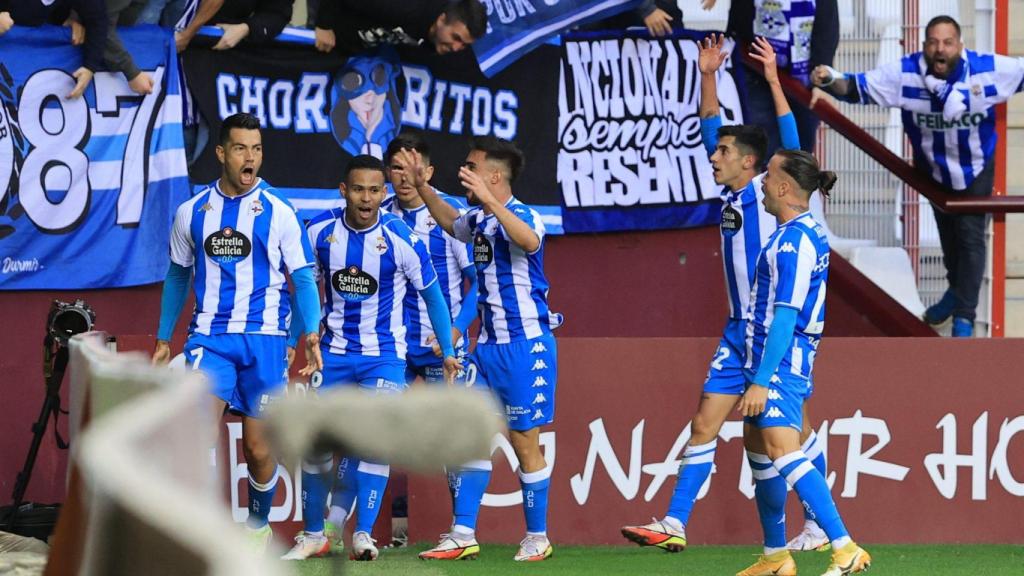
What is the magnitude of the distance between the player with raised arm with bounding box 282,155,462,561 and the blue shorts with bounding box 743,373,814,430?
1.77 m

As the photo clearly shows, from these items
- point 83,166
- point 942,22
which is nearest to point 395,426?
point 83,166

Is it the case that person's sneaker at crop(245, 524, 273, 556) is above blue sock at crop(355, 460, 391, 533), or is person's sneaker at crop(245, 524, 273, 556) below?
below

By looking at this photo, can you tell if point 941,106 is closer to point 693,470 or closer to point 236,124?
point 693,470

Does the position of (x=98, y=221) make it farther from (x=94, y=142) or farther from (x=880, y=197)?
(x=880, y=197)

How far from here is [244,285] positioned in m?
8.29

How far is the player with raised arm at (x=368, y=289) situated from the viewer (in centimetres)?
860

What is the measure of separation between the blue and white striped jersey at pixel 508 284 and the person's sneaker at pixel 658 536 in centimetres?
128

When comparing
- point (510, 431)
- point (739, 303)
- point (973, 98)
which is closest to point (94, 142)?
point (510, 431)

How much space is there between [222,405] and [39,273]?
1.83 m

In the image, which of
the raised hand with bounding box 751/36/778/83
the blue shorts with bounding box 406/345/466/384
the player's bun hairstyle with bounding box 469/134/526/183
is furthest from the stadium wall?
the player's bun hairstyle with bounding box 469/134/526/183

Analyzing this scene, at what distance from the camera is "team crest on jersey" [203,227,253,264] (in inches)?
326

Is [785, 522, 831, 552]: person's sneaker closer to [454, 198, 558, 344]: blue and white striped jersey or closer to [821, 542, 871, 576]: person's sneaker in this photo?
[821, 542, 871, 576]: person's sneaker

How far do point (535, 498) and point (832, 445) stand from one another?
6.11 feet

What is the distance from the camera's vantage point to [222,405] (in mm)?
8172
